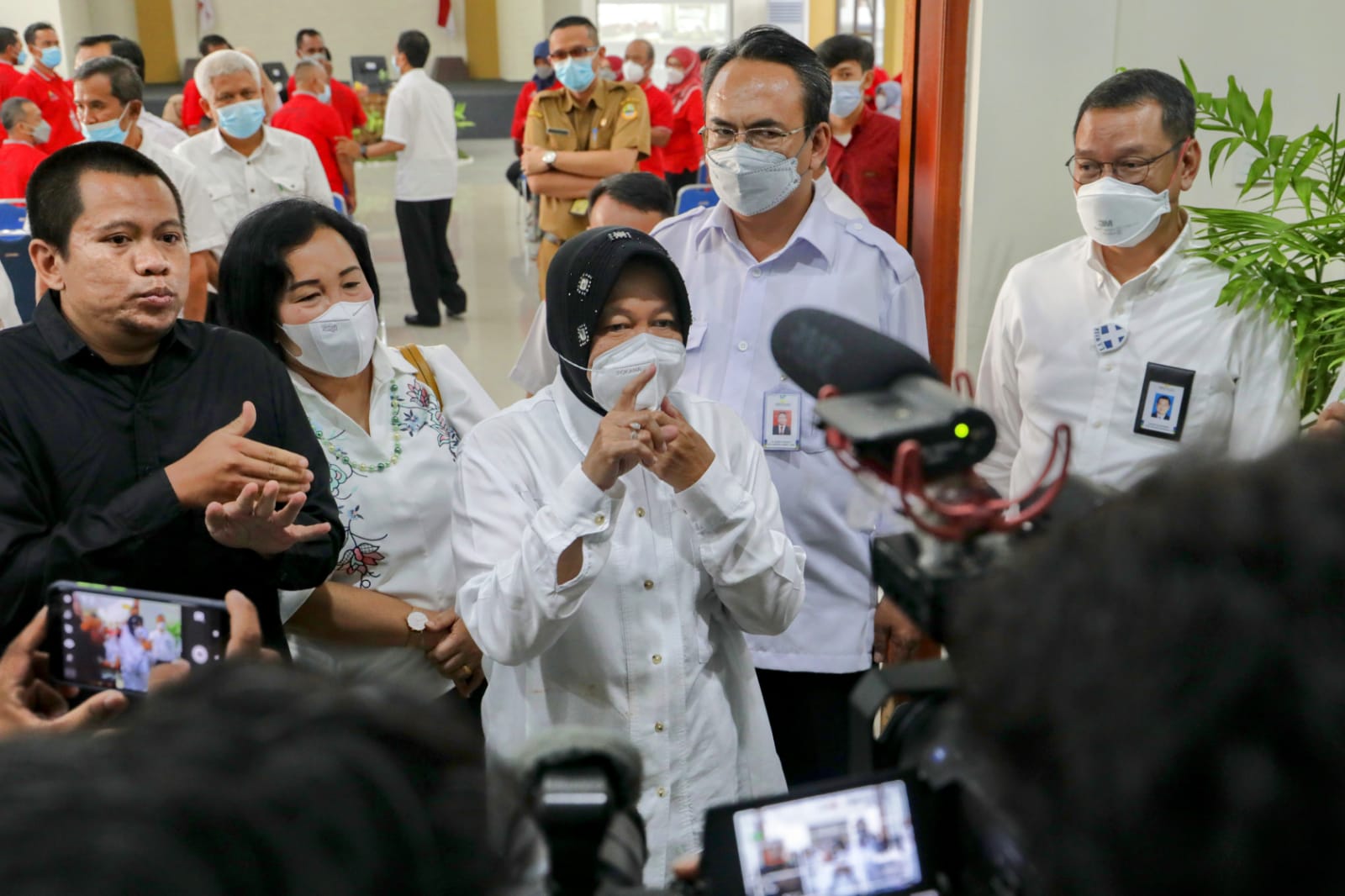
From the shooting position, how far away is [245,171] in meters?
5.32

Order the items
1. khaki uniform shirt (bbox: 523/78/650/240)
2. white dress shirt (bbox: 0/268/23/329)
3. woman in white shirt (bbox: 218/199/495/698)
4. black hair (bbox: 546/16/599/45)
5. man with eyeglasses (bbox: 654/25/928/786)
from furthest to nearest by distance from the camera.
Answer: black hair (bbox: 546/16/599/45), khaki uniform shirt (bbox: 523/78/650/240), white dress shirt (bbox: 0/268/23/329), man with eyeglasses (bbox: 654/25/928/786), woman in white shirt (bbox: 218/199/495/698)

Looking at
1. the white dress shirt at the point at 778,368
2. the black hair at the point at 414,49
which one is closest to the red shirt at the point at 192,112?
the black hair at the point at 414,49

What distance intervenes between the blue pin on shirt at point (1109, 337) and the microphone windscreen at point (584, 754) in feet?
6.32

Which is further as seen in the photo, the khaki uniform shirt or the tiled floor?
the tiled floor

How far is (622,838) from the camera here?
2.89 ft

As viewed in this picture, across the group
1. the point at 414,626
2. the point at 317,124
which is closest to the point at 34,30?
the point at 317,124

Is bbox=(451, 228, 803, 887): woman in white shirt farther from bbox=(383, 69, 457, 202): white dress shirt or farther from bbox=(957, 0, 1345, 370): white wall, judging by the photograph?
bbox=(383, 69, 457, 202): white dress shirt

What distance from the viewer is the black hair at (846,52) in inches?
223

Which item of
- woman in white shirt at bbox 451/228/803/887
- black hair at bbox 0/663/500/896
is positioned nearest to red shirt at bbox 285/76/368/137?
woman in white shirt at bbox 451/228/803/887

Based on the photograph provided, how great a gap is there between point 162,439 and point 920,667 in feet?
4.22

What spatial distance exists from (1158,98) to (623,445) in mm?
1512

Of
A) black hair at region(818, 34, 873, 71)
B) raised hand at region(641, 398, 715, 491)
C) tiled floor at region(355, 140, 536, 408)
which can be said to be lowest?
tiled floor at region(355, 140, 536, 408)

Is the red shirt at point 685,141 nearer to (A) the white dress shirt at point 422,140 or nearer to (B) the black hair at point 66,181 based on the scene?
(A) the white dress shirt at point 422,140

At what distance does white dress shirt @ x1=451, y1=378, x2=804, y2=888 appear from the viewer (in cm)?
175
